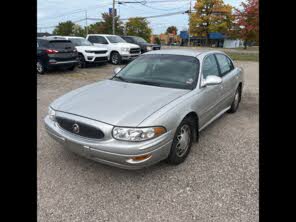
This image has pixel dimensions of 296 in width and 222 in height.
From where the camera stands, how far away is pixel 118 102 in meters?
3.11

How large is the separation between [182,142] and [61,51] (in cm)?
870

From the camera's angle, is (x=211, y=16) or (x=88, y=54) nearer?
(x=88, y=54)

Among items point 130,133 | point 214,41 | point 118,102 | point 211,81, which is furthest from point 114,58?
point 214,41

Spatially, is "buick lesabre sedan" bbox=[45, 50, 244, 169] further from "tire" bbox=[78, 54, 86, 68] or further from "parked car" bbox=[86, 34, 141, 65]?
"parked car" bbox=[86, 34, 141, 65]

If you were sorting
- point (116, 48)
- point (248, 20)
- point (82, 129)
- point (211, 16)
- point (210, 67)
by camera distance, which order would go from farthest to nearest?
point (211, 16) → point (248, 20) → point (116, 48) → point (210, 67) → point (82, 129)

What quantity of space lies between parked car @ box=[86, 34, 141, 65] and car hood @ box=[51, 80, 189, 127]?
34.2ft

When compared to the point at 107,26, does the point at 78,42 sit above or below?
below

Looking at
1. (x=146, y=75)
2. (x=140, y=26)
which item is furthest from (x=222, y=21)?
(x=146, y=75)

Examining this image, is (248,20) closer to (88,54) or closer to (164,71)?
(88,54)

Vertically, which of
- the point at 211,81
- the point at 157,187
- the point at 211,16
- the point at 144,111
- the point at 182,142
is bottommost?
the point at 157,187

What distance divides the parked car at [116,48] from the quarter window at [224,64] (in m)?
9.27

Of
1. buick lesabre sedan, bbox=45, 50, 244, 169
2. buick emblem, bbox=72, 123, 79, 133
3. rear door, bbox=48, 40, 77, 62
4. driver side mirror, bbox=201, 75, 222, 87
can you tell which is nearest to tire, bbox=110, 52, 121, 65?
rear door, bbox=48, 40, 77, 62
